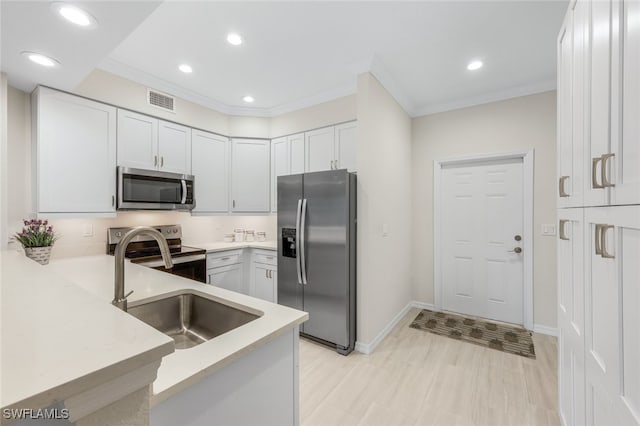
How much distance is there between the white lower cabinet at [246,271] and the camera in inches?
129

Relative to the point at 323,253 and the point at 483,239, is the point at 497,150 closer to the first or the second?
the point at 483,239

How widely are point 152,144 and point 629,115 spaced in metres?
3.45

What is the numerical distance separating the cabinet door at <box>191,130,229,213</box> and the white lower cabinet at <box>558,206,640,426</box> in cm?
337

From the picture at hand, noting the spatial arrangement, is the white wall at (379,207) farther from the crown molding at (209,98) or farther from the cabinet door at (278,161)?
the cabinet door at (278,161)

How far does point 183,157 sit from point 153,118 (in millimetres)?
490

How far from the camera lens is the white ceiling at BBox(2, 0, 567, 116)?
5.76 ft

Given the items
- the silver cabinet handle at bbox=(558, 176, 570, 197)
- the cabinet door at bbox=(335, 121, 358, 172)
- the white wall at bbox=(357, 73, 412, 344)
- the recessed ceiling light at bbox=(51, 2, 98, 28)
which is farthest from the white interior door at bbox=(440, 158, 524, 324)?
the recessed ceiling light at bbox=(51, 2, 98, 28)

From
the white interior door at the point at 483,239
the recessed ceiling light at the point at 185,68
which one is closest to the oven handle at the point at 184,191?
the recessed ceiling light at the point at 185,68

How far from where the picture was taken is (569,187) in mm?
1386

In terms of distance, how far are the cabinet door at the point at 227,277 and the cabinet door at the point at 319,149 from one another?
61.9 inches

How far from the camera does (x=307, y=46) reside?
2.38 m

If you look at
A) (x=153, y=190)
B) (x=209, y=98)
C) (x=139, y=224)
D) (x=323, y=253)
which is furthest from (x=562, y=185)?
(x=139, y=224)

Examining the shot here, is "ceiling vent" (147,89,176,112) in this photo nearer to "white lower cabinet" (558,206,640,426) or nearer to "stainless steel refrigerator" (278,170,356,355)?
"stainless steel refrigerator" (278,170,356,355)

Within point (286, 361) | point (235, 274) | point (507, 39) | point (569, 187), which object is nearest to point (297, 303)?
point (235, 274)
